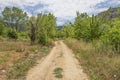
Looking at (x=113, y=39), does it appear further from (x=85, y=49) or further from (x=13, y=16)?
(x=13, y=16)

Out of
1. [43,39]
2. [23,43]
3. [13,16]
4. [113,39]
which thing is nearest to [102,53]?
[113,39]

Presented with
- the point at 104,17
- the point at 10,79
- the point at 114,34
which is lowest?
the point at 10,79

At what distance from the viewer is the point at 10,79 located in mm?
14031

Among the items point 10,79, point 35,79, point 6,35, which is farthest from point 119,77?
point 6,35

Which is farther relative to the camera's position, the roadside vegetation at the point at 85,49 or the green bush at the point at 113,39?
the green bush at the point at 113,39

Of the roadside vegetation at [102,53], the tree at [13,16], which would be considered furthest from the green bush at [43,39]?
the tree at [13,16]

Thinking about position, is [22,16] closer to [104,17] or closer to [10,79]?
[104,17]

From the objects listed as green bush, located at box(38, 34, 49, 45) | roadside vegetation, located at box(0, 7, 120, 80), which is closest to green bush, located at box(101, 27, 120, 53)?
roadside vegetation, located at box(0, 7, 120, 80)

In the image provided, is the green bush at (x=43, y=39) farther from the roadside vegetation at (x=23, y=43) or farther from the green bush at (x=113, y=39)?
the green bush at (x=113, y=39)

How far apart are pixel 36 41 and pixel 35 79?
32.6 metres

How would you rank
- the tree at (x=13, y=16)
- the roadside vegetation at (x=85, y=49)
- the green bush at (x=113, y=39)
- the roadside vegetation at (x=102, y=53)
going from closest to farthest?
the roadside vegetation at (x=102, y=53)
the roadside vegetation at (x=85, y=49)
the green bush at (x=113, y=39)
the tree at (x=13, y=16)

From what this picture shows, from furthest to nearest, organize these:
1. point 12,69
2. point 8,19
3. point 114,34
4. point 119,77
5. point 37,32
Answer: point 8,19
point 37,32
point 114,34
point 12,69
point 119,77

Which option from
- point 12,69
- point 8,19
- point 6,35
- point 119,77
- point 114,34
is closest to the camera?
point 119,77

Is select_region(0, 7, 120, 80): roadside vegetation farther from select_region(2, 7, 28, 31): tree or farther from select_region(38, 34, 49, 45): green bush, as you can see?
select_region(2, 7, 28, 31): tree
